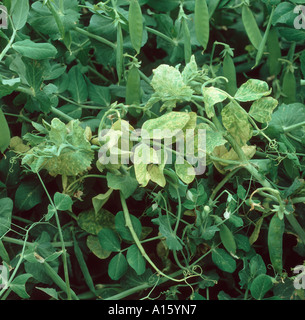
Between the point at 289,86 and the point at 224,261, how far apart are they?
27 centimetres

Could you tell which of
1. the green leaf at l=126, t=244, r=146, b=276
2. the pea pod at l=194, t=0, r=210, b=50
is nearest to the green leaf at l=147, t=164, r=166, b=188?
the green leaf at l=126, t=244, r=146, b=276

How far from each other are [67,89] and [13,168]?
0.14 m

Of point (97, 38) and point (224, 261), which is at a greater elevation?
point (97, 38)

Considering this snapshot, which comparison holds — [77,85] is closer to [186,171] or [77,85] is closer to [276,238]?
[186,171]

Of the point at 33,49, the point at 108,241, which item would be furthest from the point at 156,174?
the point at 33,49

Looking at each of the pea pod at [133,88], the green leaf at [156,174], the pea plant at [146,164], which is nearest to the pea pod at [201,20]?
the pea plant at [146,164]

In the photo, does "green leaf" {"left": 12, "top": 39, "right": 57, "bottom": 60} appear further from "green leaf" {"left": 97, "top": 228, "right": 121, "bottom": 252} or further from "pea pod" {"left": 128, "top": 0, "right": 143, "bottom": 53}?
"green leaf" {"left": 97, "top": 228, "right": 121, "bottom": 252}

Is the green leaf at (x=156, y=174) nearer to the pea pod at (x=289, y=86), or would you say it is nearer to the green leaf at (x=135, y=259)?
the green leaf at (x=135, y=259)

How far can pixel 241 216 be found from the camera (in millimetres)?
634

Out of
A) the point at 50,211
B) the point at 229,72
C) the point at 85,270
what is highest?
the point at 229,72

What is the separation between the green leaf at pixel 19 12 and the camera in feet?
1.99

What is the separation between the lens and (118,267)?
2.02 feet

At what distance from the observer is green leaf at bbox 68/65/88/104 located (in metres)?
0.69

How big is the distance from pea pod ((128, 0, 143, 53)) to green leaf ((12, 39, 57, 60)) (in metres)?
0.11
